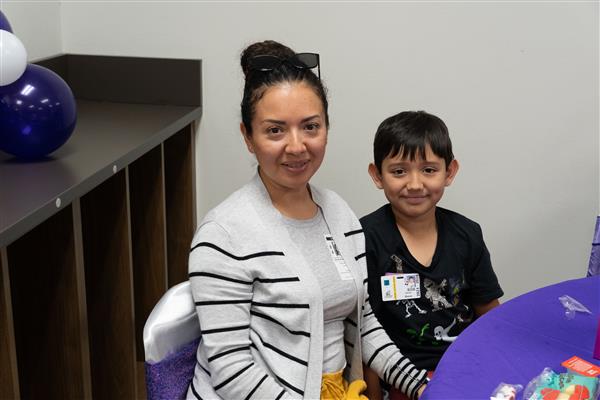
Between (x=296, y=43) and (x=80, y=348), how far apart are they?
1.39 metres

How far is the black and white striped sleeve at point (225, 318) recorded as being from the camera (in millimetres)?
1280

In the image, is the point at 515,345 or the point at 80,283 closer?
the point at 515,345

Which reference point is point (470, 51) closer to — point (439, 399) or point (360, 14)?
point (360, 14)

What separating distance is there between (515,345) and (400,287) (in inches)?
20.5

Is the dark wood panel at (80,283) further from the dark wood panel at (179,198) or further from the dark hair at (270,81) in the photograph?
the dark wood panel at (179,198)

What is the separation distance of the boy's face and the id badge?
163 millimetres

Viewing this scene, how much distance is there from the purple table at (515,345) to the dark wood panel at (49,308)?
97cm

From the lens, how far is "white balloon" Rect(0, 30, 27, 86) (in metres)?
1.64

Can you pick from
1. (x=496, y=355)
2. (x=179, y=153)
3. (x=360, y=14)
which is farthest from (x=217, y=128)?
(x=496, y=355)

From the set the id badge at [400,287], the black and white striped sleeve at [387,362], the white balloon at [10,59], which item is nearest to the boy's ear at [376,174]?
the id badge at [400,287]

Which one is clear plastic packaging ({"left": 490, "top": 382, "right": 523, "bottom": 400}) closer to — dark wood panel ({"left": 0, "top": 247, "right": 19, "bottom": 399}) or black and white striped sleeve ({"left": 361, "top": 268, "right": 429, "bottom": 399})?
black and white striped sleeve ({"left": 361, "top": 268, "right": 429, "bottom": 399})

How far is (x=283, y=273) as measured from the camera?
52.8 inches

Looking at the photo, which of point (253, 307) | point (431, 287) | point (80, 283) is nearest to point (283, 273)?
point (253, 307)

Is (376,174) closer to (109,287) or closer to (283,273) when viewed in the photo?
(283,273)
